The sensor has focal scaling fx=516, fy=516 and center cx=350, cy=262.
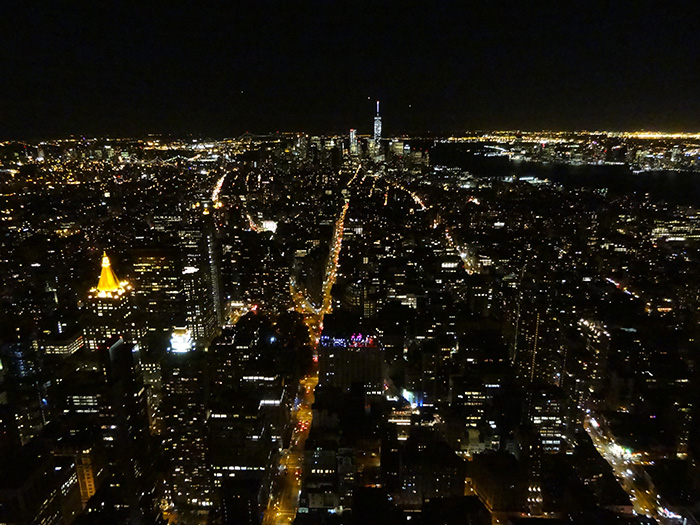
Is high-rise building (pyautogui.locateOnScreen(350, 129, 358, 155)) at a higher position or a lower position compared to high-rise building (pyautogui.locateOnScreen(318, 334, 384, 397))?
higher

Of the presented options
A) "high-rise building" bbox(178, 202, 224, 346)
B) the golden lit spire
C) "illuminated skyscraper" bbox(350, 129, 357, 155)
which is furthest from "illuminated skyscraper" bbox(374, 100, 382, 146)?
the golden lit spire

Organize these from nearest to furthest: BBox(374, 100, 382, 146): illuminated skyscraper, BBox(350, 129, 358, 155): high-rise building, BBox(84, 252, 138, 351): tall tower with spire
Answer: BBox(84, 252, 138, 351): tall tower with spire → BBox(374, 100, 382, 146): illuminated skyscraper → BBox(350, 129, 358, 155): high-rise building

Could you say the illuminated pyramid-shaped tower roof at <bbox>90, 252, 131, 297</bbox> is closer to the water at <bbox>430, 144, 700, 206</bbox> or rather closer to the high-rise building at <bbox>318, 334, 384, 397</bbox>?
the high-rise building at <bbox>318, 334, 384, 397</bbox>

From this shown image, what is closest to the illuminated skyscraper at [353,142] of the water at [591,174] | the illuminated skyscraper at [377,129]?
the illuminated skyscraper at [377,129]

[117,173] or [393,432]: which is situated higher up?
[117,173]

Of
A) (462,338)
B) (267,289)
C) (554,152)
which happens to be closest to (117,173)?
(267,289)

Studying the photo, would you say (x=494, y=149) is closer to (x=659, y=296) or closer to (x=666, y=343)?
(x=659, y=296)

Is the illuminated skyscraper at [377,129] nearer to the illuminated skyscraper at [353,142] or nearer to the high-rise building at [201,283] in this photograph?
the illuminated skyscraper at [353,142]

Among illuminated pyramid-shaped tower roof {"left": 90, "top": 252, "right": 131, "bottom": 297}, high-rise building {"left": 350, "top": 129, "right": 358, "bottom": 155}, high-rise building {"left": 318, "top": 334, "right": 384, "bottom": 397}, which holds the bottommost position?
high-rise building {"left": 318, "top": 334, "right": 384, "bottom": 397}

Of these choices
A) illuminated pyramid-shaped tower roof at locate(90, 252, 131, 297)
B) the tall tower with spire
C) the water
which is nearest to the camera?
the tall tower with spire
